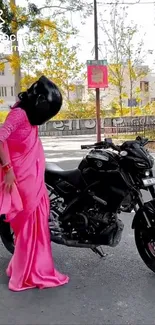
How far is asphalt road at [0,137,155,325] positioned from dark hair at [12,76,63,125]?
1301 millimetres

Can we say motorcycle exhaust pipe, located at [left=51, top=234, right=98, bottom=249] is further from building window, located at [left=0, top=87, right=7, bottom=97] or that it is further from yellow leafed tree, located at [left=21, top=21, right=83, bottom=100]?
building window, located at [left=0, top=87, right=7, bottom=97]

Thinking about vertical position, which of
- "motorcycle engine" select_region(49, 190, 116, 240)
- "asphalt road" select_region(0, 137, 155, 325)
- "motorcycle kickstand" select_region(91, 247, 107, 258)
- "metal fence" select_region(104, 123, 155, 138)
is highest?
"motorcycle engine" select_region(49, 190, 116, 240)

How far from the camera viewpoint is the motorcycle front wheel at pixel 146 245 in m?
3.02

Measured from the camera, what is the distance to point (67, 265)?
10.9ft

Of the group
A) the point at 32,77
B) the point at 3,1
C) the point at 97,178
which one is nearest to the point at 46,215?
the point at 97,178

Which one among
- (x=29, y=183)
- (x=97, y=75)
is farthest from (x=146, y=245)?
(x=97, y=75)

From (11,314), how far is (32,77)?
20800 millimetres

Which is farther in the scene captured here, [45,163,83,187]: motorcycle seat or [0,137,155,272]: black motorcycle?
[45,163,83,187]: motorcycle seat

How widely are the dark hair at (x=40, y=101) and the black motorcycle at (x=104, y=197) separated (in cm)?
46

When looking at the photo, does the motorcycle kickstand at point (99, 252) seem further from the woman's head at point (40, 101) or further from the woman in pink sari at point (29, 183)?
the woman's head at point (40, 101)

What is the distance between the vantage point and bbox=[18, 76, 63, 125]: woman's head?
8.99 feet

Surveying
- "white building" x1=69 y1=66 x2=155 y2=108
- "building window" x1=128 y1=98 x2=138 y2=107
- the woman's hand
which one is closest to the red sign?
the woman's hand

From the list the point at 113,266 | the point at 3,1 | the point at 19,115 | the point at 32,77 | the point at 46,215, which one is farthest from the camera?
the point at 32,77

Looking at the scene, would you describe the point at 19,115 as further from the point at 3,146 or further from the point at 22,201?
the point at 22,201
